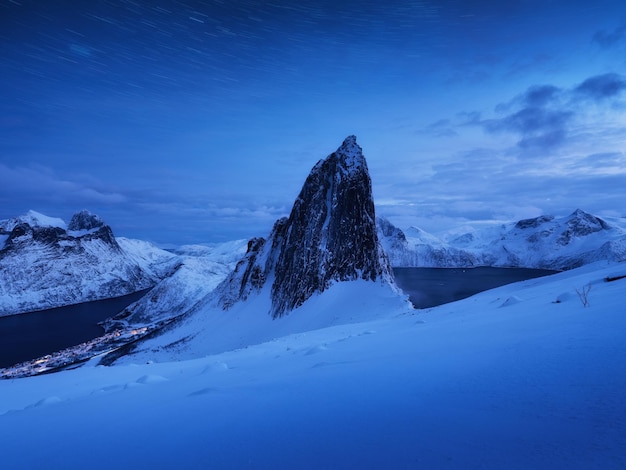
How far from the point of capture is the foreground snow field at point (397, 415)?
2045mm

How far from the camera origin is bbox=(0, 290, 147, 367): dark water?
81744mm

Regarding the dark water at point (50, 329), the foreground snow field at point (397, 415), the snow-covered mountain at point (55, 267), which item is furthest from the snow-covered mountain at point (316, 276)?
the snow-covered mountain at point (55, 267)

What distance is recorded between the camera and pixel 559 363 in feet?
9.98

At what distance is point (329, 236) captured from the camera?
1743 inches

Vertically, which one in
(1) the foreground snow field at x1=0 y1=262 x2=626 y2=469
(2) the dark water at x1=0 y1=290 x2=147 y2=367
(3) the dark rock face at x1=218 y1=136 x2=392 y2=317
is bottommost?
(2) the dark water at x1=0 y1=290 x2=147 y2=367

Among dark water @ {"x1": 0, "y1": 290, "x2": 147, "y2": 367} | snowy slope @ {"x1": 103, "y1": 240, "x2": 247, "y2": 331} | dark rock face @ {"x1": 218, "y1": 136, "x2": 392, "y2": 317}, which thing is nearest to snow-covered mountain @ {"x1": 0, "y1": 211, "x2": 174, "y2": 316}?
dark water @ {"x1": 0, "y1": 290, "x2": 147, "y2": 367}

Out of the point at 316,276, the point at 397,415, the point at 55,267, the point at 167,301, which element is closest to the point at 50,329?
the point at 167,301

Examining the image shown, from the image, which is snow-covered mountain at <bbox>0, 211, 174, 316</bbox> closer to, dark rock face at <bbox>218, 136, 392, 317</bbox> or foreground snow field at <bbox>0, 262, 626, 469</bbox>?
dark rock face at <bbox>218, 136, 392, 317</bbox>

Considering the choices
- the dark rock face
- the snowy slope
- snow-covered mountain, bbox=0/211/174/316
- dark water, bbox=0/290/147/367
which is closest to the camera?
the dark rock face

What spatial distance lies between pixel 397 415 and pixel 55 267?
708 ft

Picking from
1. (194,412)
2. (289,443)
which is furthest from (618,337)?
(194,412)

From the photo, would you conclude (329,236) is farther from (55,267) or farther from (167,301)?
(55,267)

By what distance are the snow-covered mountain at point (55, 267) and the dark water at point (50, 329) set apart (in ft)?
38.0

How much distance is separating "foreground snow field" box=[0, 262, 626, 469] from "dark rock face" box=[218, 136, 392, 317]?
121ft
